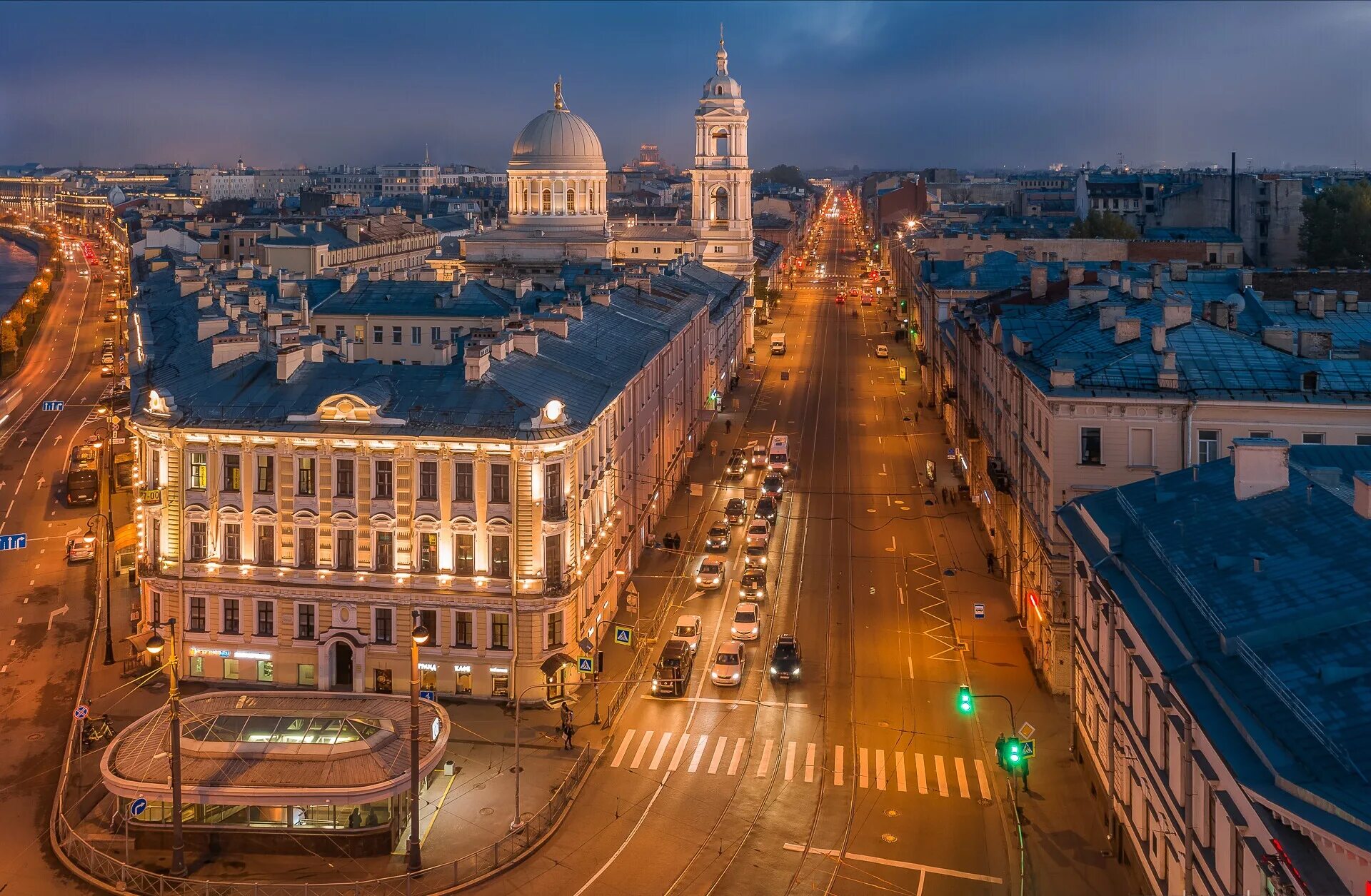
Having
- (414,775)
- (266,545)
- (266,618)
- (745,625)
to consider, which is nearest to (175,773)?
(414,775)

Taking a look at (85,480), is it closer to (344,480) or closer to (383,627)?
(344,480)

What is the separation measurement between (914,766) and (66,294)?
16875 cm

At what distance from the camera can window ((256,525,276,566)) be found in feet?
149

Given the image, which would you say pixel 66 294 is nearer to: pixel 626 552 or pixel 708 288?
pixel 708 288

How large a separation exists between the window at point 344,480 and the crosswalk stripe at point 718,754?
14193 mm

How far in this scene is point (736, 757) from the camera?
4047cm

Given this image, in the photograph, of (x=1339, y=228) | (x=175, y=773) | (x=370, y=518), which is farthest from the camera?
(x=1339, y=228)

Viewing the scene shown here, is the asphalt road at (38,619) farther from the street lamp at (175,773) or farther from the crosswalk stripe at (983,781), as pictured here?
the crosswalk stripe at (983,781)

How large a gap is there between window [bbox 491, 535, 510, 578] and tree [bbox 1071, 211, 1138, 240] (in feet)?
320

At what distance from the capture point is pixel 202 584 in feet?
150

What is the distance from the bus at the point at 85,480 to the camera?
235ft

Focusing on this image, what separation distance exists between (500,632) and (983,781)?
15.8 m

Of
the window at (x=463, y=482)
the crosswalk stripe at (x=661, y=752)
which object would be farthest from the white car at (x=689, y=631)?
the window at (x=463, y=482)

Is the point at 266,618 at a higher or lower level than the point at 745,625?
higher
